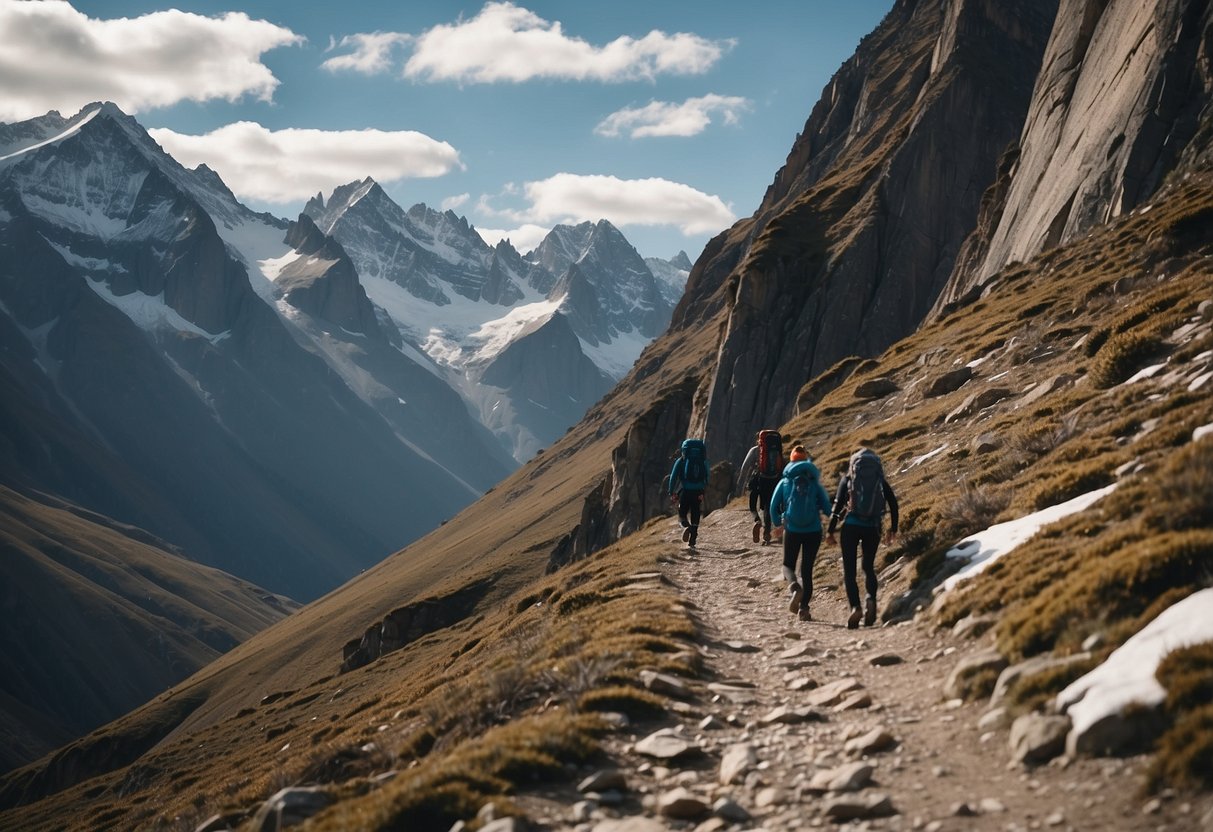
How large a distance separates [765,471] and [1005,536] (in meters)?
12.5

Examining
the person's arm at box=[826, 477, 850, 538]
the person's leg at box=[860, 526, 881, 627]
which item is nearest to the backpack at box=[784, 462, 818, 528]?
the person's arm at box=[826, 477, 850, 538]

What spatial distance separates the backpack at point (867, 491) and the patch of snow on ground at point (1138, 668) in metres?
8.30

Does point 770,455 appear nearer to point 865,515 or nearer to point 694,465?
point 694,465

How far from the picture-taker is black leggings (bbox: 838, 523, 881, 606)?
18.1 meters

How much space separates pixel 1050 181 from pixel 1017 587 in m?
54.0

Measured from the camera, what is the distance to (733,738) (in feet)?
38.5

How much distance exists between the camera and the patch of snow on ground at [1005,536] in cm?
1577

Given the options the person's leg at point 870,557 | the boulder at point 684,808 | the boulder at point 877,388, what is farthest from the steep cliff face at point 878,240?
the boulder at point 684,808

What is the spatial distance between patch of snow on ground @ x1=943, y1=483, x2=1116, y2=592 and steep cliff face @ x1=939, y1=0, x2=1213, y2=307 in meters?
37.1

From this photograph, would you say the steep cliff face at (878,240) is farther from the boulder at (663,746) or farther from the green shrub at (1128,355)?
the boulder at (663,746)

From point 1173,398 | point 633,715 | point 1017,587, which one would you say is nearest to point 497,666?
point 633,715

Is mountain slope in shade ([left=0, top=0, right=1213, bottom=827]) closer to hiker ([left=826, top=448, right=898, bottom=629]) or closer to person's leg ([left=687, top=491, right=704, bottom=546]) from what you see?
person's leg ([left=687, top=491, right=704, bottom=546])

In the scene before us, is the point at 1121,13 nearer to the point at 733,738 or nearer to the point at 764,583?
the point at 764,583

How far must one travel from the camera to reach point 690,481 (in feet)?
101
